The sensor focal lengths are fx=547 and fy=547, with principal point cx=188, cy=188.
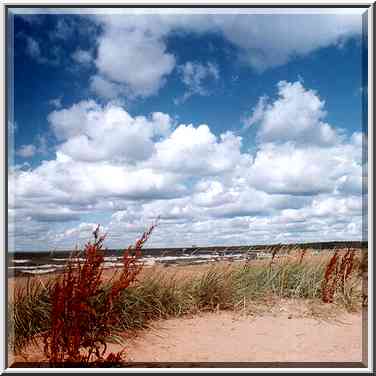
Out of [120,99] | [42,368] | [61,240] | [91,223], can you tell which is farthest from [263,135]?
[42,368]

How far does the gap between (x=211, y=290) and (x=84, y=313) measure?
50.9 inches

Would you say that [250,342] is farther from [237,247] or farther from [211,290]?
[237,247]

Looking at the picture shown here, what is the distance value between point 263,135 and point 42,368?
294 centimetres

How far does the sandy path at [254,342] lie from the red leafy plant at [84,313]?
311 millimetres

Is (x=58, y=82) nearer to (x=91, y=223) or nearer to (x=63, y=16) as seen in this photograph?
(x=63, y=16)

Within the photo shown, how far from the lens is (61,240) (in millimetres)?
4992

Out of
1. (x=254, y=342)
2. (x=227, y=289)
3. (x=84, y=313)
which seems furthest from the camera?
(x=227, y=289)

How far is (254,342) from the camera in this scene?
199 inches

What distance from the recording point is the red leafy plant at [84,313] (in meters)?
4.88

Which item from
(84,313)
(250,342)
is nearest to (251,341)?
(250,342)

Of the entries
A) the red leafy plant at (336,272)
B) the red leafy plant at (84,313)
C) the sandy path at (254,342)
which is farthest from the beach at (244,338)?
the red leafy plant at (336,272)

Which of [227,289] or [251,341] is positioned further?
[227,289]

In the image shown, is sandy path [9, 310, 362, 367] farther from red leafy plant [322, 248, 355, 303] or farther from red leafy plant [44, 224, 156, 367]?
red leafy plant [322, 248, 355, 303]

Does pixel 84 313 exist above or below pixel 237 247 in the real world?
below
